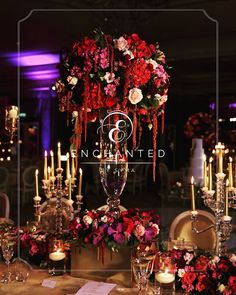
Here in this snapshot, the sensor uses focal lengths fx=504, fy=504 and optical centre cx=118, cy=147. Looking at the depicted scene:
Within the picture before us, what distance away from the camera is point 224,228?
8.02ft

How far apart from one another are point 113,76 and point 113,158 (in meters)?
0.40

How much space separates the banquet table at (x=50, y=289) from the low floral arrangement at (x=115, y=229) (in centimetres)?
17

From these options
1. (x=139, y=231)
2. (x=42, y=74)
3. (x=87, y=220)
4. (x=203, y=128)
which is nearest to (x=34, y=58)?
(x=42, y=74)

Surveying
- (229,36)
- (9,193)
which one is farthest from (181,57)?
(9,193)

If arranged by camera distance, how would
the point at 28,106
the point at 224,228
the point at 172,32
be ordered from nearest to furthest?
1. the point at 224,228
2. the point at 172,32
3. the point at 28,106

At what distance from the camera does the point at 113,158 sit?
2461 mm

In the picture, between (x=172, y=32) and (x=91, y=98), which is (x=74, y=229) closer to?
(x=91, y=98)

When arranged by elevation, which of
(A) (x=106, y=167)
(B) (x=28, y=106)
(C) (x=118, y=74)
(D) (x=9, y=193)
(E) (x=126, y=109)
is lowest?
(D) (x=9, y=193)

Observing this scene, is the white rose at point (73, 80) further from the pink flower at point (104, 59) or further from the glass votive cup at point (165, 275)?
the glass votive cup at point (165, 275)

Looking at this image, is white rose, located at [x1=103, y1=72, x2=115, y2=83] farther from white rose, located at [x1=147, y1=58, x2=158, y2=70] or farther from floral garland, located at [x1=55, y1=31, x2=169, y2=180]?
white rose, located at [x1=147, y1=58, x2=158, y2=70]

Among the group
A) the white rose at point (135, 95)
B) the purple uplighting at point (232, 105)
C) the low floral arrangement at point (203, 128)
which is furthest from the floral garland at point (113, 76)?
the purple uplighting at point (232, 105)

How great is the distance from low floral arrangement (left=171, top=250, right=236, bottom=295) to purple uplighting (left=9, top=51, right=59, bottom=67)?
7.63 metres

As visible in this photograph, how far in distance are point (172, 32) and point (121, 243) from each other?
222 inches

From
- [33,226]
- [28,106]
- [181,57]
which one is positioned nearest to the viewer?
[33,226]
